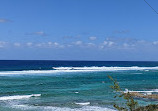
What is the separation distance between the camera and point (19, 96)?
86.1 feet

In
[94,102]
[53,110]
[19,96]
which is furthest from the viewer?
[19,96]

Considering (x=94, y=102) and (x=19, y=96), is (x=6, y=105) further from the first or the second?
(x=94, y=102)

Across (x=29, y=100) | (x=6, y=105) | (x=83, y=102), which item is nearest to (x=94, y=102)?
(x=83, y=102)

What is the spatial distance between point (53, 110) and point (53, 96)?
638 centimetres

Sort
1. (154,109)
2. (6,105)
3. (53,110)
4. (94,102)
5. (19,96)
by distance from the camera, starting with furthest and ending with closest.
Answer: (19,96) → (94,102) → (6,105) → (53,110) → (154,109)

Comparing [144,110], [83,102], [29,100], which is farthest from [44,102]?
[144,110]

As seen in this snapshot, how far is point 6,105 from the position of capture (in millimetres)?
22016

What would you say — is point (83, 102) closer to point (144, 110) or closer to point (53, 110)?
point (53, 110)

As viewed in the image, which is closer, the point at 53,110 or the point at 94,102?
the point at 53,110

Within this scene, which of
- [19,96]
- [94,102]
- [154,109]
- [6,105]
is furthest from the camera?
[19,96]

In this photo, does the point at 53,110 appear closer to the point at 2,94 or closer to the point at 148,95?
the point at 2,94

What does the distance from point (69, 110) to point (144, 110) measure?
702 centimetres

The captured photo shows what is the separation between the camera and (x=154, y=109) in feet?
49.2

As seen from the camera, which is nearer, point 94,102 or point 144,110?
point 144,110
